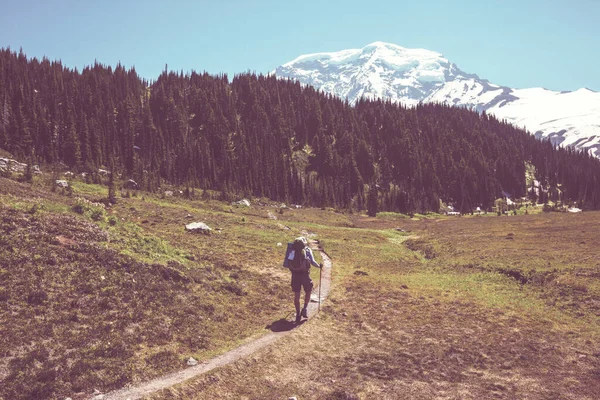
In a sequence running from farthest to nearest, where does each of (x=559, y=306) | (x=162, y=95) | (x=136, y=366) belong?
1. (x=162, y=95)
2. (x=559, y=306)
3. (x=136, y=366)

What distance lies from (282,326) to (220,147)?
155 metres

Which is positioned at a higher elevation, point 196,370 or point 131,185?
point 131,185

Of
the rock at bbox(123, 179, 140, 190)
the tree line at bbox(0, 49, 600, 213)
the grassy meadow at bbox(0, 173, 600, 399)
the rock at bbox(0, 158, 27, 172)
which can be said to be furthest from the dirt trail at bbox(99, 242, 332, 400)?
the tree line at bbox(0, 49, 600, 213)

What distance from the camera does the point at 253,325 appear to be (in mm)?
15852

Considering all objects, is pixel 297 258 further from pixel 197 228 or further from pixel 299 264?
pixel 197 228

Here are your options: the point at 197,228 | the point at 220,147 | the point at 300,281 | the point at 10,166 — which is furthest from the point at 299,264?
the point at 220,147

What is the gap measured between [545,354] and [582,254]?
23.6m

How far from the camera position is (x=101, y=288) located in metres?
15.0

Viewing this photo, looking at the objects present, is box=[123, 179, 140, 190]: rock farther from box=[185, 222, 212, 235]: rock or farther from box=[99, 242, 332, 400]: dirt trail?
box=[99, 242, 332, 400]: dirt trail

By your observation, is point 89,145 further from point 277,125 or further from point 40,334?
point 40,334

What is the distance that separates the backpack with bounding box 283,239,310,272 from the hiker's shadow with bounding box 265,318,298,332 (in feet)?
7.69

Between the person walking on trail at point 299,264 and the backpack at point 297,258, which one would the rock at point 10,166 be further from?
the person walking on trail at point 299,264

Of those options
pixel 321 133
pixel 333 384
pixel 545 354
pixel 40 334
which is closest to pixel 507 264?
pixel 545 354

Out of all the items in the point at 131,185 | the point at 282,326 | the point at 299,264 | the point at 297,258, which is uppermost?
the point at 131,185
